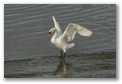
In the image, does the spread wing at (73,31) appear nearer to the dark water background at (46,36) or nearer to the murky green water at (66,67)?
the dark water background at (46,36)

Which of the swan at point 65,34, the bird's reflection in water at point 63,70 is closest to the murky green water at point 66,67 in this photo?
the bird's reflection in water at point 63,70

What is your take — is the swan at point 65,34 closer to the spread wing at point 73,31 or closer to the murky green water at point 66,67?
the spread wing at point 73,31

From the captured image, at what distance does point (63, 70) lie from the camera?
11.8 metres

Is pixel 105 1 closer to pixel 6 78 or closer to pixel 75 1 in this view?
pixel 75 1

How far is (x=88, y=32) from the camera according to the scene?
38.5ft

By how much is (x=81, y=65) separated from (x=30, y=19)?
0.67 metres

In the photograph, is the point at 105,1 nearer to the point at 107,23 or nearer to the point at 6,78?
the point at 107,23

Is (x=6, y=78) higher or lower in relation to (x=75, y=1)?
lower

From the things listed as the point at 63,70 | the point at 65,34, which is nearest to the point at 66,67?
the point at 63,70

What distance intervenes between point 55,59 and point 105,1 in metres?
0.73

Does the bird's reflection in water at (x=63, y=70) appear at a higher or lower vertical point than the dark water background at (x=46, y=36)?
lower

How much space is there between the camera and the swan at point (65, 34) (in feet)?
38.5

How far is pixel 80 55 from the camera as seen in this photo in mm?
11789

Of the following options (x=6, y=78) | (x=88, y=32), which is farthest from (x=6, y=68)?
(x=88, y=32)
